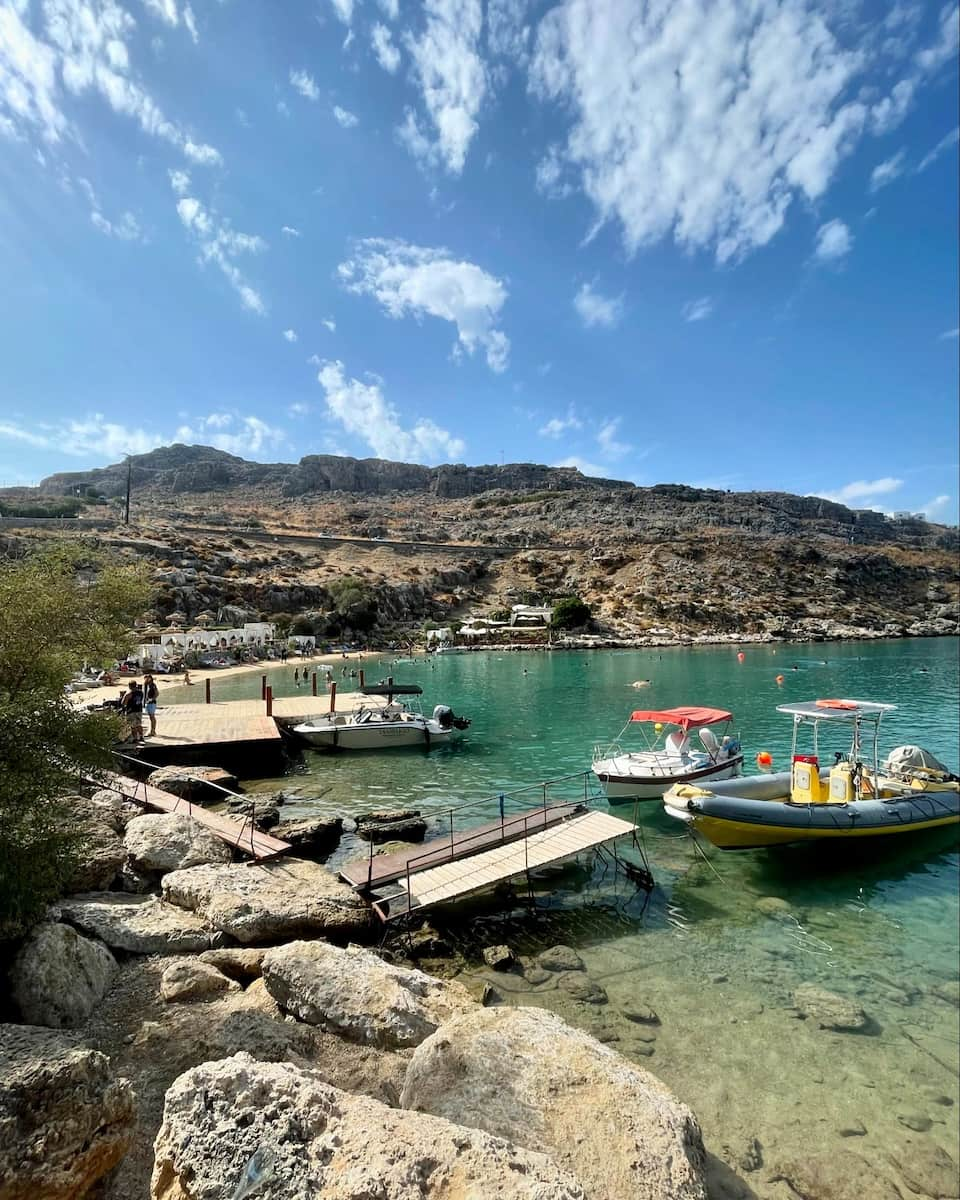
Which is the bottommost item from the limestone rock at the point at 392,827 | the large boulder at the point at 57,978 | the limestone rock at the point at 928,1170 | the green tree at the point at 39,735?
the limestone rock at the point at 928,1170

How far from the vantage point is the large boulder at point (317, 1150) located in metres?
3.37

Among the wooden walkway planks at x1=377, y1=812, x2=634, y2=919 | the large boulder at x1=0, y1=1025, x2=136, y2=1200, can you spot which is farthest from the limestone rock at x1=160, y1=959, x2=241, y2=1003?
the wooden walkway planks at x1=377, y1=812, x2=634, y2=919

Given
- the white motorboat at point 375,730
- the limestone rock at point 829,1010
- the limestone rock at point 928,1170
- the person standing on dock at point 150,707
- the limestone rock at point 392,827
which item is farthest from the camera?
the white motorboat at point 375,730

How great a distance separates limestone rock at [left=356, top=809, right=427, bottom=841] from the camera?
15.8 meters

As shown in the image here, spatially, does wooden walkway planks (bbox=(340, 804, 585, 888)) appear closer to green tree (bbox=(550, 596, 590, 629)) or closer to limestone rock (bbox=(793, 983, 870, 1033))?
limestone rock (bbox=(793, 983, 870, 1033))

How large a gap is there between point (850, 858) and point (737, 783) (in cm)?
325

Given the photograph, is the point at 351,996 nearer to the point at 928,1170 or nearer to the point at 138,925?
the point at 138,925

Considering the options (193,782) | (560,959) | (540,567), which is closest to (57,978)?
(560,959)

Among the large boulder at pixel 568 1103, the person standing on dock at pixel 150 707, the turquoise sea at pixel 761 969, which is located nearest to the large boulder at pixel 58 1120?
the large boulder at pixel 568 1103

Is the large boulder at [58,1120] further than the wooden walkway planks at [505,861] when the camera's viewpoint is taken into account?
No

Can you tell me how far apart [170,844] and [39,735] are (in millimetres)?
5338

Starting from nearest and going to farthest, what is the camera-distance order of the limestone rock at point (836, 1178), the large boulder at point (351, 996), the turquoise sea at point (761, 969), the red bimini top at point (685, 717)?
1. the limestone rock at point (836, 1178)
2. the large boulder at point (351, 996)
3. the turquoise sea at point (761, 969)
4. the red bimini top at point (685, 717)

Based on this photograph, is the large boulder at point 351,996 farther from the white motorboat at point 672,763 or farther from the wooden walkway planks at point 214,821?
the white motorboat at point 672,763

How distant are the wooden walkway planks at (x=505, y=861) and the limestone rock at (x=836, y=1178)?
6.14 meters
